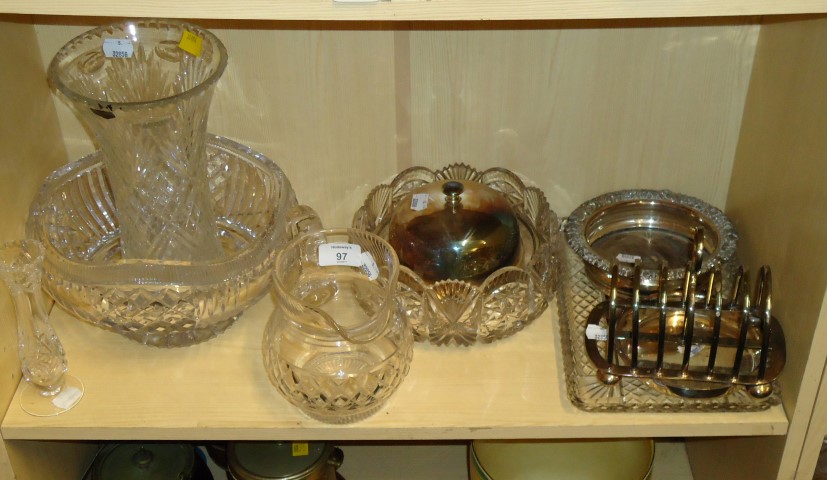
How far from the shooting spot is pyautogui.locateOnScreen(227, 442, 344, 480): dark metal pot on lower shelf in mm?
972

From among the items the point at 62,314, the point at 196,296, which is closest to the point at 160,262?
the point at 196,296

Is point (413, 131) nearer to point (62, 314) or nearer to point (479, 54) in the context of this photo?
point (479, 54)

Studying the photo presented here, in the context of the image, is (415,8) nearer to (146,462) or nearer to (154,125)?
(154,125)

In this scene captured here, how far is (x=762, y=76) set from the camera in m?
0.82

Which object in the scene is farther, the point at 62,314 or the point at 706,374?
the point at 62,314

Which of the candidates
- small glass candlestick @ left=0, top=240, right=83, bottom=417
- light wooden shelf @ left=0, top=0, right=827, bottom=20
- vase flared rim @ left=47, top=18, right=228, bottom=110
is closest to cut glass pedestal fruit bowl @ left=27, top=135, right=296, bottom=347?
small glass candlestick @ left=0, top=240, right=83, bottom=417

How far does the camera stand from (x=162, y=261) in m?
0.75

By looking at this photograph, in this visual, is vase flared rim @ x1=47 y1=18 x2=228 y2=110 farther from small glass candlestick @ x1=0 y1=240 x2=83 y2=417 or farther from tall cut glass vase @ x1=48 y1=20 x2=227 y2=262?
small glass candlestick @ x1=0 y1=240 x2=83 y2=417

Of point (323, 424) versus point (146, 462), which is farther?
point (146, 462)

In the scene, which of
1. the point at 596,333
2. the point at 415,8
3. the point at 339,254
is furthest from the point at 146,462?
the point at 415,8

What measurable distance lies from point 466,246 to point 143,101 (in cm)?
33

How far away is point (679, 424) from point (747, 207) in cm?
25

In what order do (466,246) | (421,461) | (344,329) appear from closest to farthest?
1. (344,329)
2. (466,246)
3. (421,461)

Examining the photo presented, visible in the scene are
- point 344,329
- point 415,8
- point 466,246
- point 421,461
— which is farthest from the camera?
point 421,461
